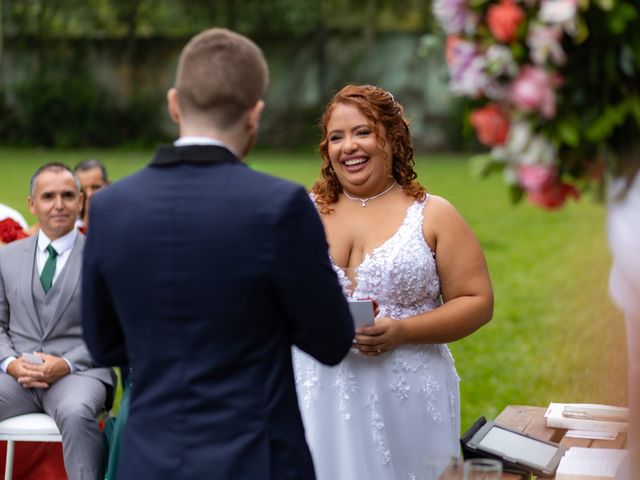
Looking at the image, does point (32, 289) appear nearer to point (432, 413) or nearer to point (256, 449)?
point (432, 413)

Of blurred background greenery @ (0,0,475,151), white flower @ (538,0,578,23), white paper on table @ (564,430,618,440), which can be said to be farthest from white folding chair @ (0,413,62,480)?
blurred background greenery @ (0,0,475,151)

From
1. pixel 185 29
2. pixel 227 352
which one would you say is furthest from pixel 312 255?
pixel 185 29

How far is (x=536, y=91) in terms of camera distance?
9.14 feet

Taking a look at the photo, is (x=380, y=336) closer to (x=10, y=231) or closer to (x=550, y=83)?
(x=550, y=83)

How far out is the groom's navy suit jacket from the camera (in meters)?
3.04

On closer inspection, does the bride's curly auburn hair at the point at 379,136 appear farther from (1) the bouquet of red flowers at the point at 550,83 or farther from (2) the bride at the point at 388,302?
(1) the bouquet of red flowers at the point at 550,83

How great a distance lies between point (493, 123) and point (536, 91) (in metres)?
0.16

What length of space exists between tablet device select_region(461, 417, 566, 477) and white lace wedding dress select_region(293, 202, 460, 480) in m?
0.74

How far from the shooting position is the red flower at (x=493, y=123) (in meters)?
2.90

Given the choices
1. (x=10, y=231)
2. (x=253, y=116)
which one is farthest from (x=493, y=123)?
(x=10, y=231)

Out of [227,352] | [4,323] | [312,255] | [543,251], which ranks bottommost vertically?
[543,251]

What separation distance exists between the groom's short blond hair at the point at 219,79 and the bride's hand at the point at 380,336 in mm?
1584

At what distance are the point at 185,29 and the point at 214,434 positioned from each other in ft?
120

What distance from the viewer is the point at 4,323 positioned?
5.93 m
